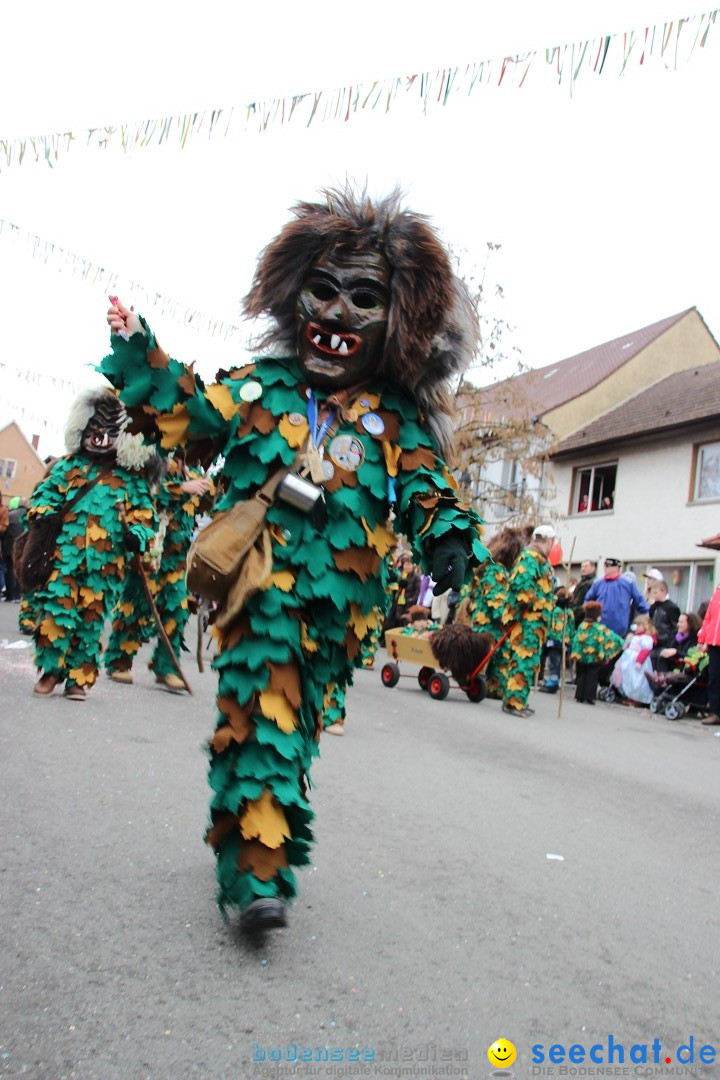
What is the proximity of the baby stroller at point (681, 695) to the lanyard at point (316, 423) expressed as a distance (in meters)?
10.4

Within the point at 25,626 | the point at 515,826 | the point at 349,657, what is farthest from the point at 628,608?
the point at 349,657

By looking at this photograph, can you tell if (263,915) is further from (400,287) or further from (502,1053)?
(400,287)

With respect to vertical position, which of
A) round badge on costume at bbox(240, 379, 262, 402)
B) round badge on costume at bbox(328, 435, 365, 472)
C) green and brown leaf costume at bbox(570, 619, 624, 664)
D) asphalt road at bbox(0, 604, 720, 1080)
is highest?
round badge on costume at bbox(240, 379, 262, 402)

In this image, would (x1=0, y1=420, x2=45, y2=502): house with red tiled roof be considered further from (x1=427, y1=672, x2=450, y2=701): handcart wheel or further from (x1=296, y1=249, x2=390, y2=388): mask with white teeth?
(x1=296, y1=249, x2=390, y2=388): mask with white teeth

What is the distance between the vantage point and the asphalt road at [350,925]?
244cm

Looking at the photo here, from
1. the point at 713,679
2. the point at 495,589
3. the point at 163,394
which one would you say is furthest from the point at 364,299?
the point at 713,679

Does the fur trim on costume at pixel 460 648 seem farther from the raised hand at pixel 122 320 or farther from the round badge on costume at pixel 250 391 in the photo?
the raised hand at pixel 122 320

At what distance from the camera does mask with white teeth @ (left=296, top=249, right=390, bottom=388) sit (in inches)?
147

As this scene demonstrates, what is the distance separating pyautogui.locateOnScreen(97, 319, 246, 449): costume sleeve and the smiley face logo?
6.78ft

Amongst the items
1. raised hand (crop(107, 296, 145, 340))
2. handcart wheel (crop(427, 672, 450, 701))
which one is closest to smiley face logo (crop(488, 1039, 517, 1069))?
raised hand (crop(107, 296, 145, 340))

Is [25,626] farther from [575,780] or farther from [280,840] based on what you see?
[280,840]

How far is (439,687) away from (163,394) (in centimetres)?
858

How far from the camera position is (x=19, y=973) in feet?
8.54

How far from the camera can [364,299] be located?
12.5 feet
